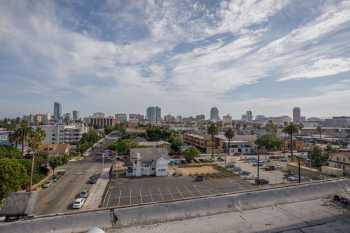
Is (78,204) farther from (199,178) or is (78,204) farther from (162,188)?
(199,178)

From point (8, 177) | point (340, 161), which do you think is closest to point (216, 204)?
point (8, 177)

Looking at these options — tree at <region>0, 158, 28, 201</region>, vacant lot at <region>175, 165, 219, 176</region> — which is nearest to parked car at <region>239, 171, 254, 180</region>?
vacant lot at <region>175, 165, 219, 176</region>

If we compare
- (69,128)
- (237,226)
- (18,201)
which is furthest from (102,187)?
(69,128)

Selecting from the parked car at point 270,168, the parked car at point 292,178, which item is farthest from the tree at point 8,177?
the parked car at point 270,168

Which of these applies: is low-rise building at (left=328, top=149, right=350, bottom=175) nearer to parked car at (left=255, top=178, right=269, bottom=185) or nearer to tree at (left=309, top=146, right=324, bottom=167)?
tree at (left=309, top=146, right=324, bottom=167)

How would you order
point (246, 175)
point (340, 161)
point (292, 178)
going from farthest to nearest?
point (340, 161) < point (246, 175) < point (292, 178)

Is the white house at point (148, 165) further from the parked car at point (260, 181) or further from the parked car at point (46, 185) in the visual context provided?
the parked car at point (260, 181)
